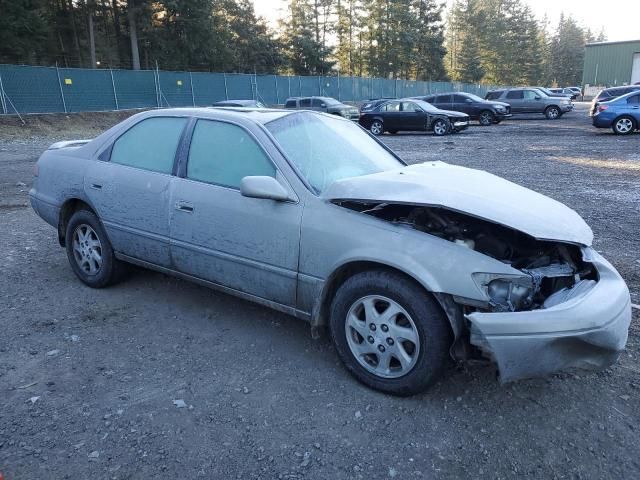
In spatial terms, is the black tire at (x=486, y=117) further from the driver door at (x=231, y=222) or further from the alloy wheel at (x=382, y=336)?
the alloy wheel at (x=382, y=336)

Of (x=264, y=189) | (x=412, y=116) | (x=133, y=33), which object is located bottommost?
(x=412, y=116)

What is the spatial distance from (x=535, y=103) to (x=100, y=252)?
2768 centimetres

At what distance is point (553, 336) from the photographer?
2256mm

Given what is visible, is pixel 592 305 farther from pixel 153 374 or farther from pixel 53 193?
pixel 53 193

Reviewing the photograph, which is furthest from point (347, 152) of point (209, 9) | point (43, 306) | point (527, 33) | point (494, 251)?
point (527, 33)

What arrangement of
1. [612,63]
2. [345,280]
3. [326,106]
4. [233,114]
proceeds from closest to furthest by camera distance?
[345,280]
[233,114]
[326,106]
[612,63]

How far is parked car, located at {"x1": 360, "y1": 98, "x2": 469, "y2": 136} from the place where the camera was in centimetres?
2034

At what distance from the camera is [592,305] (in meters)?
2.34

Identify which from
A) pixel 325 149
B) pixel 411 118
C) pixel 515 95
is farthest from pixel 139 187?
pixel 515 95

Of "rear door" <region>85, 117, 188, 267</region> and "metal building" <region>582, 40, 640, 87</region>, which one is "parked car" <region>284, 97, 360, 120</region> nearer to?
"rear door" <region>85, 117, 188, 267</region>

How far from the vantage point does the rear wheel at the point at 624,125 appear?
17016 millimetres

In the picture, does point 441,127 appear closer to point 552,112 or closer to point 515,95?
point 515,95

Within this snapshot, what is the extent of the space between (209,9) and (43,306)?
40.6 meters

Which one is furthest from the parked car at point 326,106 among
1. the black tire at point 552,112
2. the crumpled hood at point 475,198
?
the crumpled hood at point 475,198
